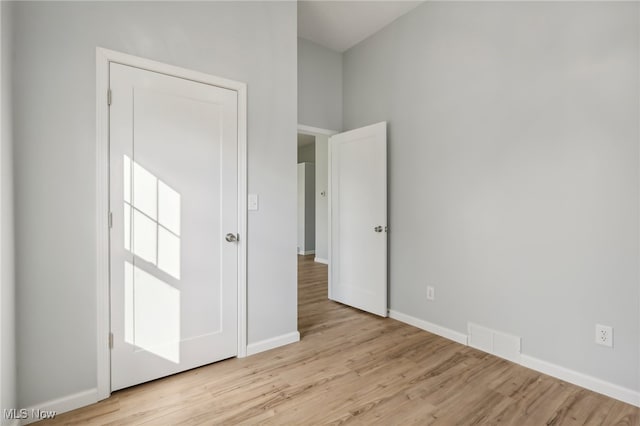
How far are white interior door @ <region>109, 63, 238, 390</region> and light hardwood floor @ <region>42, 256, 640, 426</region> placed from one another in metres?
0.21

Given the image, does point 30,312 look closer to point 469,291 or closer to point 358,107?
point 469,291

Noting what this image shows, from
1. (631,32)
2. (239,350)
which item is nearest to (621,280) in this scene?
(631,32)

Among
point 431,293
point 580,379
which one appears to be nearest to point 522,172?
point 431,293

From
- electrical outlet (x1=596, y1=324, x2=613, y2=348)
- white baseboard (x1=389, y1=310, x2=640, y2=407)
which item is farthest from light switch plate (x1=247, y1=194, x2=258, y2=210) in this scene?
electrical outlet (x1=596, y1=324, x2=613, y2=348)

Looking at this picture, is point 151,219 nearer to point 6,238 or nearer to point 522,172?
point 6,238

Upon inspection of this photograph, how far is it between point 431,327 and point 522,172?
1.62m

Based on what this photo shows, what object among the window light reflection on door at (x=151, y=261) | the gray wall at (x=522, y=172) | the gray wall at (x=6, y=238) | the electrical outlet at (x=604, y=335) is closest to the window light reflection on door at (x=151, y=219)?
the window light reflection on door at (x=151, y=261)

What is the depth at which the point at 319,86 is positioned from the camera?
383 cm

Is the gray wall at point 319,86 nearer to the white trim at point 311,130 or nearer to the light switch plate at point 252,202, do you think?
the white trim at point 311,130

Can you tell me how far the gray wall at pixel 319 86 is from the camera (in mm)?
3670

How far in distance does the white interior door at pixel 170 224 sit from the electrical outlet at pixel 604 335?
8.25 ft

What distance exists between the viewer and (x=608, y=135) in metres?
1.98

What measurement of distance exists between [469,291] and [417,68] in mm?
2212

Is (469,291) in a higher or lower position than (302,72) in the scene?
lower
